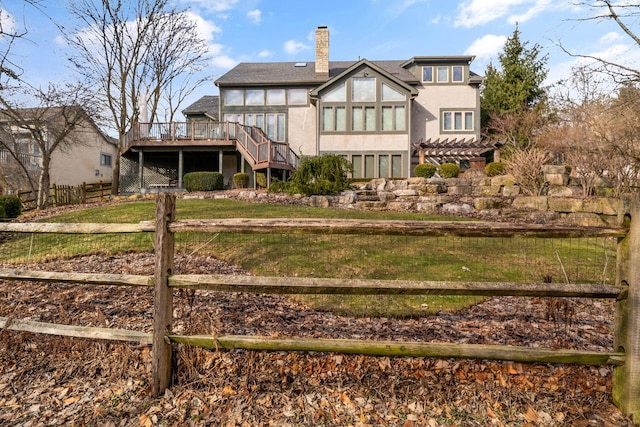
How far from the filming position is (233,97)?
24.1 meters

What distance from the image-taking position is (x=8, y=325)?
348 centimetres

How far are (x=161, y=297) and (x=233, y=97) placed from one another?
76.3 ft

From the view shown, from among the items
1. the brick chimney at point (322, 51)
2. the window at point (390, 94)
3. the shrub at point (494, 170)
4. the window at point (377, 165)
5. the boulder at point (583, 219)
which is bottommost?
the boulder at point (583, 219)

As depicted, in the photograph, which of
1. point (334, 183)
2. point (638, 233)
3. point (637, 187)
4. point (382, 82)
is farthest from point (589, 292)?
point (382, 82)

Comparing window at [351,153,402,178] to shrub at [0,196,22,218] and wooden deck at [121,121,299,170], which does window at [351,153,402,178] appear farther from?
shrub at [0,196,22,218]

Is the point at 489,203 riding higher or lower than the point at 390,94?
lower

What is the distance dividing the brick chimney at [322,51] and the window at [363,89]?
277 cm

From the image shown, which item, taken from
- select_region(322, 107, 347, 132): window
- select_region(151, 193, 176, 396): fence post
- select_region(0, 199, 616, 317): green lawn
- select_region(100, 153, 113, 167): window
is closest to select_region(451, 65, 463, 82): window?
select_region(322, 107, 347, 132): window

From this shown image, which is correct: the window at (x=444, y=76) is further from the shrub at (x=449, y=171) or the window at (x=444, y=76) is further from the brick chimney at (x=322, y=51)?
the shrub at (x=449, y=171)

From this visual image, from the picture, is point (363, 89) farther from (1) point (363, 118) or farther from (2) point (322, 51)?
(2) point (322, 51)

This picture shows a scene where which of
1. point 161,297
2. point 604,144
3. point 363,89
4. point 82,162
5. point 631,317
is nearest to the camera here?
point 631,317

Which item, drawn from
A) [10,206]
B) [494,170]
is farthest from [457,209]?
[10,206]

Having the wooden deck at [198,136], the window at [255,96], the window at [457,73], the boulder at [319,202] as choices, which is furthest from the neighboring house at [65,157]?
the window at [457,73]

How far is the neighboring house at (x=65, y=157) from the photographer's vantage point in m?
21.2
